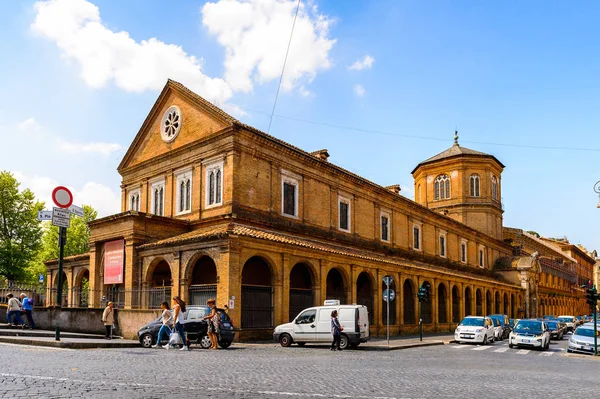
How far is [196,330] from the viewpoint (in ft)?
66.8

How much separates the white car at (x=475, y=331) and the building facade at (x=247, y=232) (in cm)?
503

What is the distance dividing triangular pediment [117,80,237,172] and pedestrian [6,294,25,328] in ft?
39.3

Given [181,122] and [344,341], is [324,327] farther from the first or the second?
[181,122]

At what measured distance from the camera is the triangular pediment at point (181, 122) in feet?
99.3

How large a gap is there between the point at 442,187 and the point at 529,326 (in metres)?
35.6

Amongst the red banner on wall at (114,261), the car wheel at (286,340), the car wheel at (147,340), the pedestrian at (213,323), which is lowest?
the car wheel at (286,340)

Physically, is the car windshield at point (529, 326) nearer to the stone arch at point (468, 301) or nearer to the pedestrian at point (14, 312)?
the stone arch at point (468, 301)

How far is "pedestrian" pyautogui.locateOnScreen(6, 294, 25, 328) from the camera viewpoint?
23.3 metres

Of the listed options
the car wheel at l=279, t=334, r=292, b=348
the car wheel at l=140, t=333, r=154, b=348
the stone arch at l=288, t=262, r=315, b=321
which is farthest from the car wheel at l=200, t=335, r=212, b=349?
the stone arch at l=288, t=262, r=315, b=321

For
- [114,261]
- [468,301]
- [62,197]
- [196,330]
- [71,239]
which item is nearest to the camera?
[62,197]

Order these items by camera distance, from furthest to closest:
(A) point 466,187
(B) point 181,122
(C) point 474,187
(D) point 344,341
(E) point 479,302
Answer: (C) point 474,187, (A) point 466,187, (E) point 479,302, (B) point 181,122, (D) point 344,341

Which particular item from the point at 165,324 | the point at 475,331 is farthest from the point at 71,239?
the point at 475,331

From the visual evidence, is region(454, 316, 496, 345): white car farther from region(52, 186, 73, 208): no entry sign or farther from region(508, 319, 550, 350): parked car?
region(52, 186, 73, 208): no entry sign

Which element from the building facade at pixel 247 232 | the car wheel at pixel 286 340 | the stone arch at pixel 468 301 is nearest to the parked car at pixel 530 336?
the building facade at pixel 247 232
